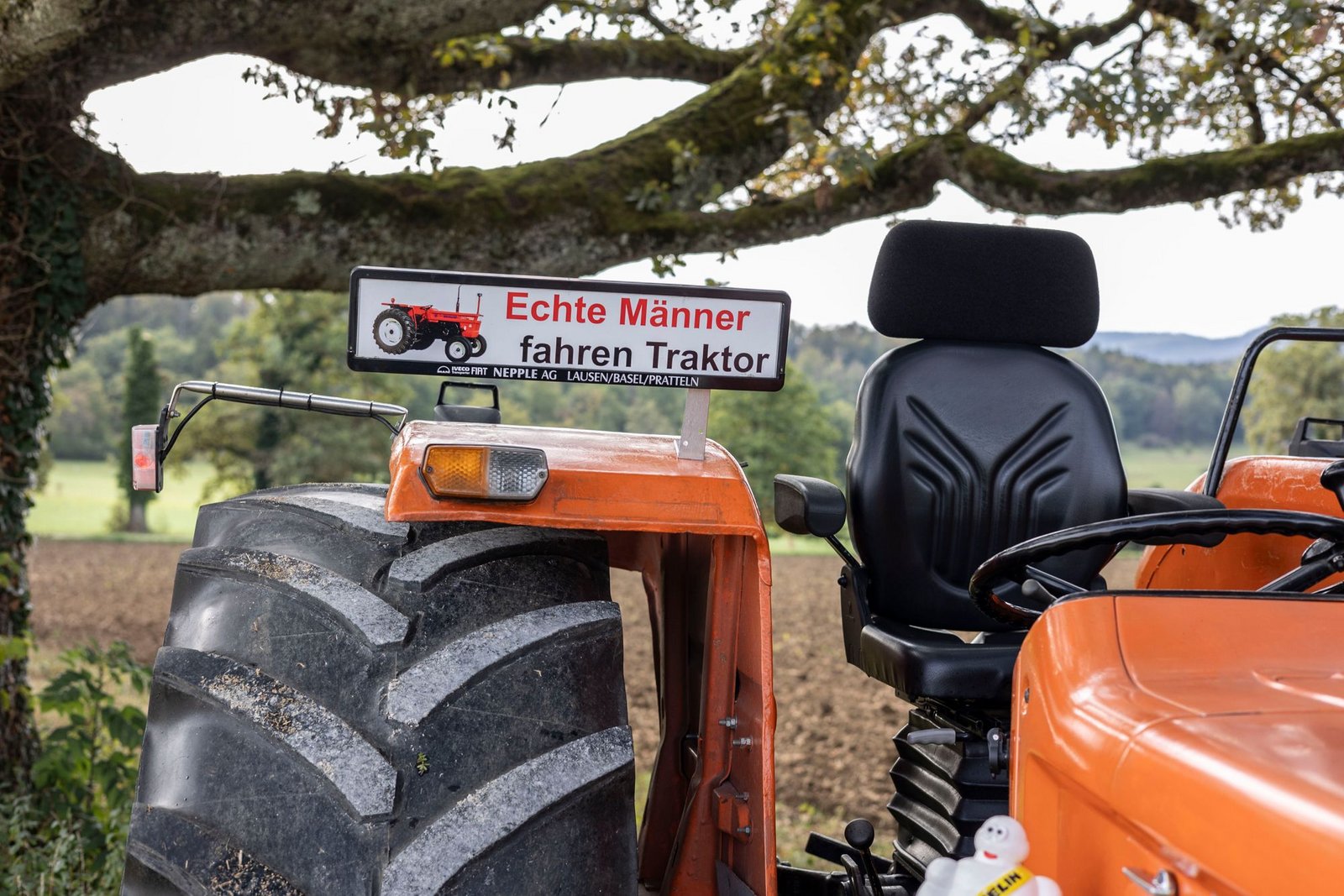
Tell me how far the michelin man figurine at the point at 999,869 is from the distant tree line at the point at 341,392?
950mm

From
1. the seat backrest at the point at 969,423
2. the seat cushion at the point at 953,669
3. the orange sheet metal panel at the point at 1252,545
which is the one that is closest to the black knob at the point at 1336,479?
the orange sheet metal panel at the point at 1252,545

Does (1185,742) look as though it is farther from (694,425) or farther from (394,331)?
(394,331)

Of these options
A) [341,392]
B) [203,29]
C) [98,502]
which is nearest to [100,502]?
[98,502]

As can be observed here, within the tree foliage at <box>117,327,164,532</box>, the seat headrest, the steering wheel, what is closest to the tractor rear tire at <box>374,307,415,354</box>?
the steering wheel

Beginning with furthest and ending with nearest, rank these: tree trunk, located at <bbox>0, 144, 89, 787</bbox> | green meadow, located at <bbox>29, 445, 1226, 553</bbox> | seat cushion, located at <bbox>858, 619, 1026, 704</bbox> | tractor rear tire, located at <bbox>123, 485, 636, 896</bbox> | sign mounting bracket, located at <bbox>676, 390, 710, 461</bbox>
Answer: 1. green meadow, located at <bbox>29, 445, 1226, 553</bbox>
2. tree trunk, located at <bbox>0, 144, 89, 787</bbox>
3. seat cushion, located at <bbox>858, 619, 1026, 704</bbox>
4. sign mounting bracket, located at <bbox>676, 390, 710, 461</bbox>
5. tractor rear tire, located at <bbox>123, 485, 636, 896</bbox>

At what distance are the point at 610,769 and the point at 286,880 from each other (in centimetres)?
37

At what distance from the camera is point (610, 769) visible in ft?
4.77

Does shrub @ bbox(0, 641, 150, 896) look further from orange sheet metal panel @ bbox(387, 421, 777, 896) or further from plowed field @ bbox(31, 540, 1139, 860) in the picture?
plowed field @ bbox(31, 540, 1139, 860)

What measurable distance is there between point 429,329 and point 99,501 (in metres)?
30.4

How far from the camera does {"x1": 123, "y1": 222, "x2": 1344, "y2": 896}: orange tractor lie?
3.60 ft

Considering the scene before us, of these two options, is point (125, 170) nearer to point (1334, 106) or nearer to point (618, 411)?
point (618, 411)

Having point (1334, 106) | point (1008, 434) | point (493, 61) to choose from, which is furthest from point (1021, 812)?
point (1334, 106)

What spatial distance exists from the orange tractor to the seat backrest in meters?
0.39

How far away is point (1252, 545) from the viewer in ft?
7.90
